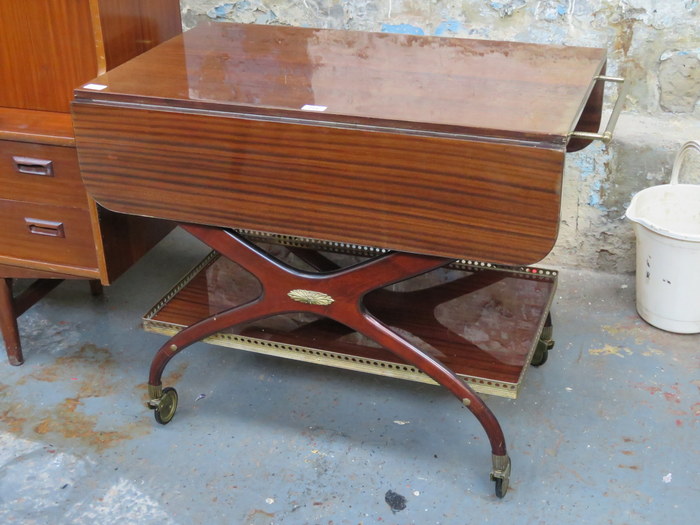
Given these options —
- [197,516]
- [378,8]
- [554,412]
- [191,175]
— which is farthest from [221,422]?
[378,8]

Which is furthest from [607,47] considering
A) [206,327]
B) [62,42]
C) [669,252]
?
[62,42]

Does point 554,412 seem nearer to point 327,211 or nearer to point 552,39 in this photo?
point 327,211

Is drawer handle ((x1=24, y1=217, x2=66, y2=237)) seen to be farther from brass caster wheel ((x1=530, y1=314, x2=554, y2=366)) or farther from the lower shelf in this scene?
brass caster wheel ((x1=530, y1=314, x2=554, y2=366))

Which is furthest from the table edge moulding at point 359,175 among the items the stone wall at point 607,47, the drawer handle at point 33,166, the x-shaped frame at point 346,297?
the stone wall at point 607,47

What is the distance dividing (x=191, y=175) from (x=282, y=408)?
75 centimetres

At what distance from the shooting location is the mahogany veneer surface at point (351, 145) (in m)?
1.80

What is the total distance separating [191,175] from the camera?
6.56ft

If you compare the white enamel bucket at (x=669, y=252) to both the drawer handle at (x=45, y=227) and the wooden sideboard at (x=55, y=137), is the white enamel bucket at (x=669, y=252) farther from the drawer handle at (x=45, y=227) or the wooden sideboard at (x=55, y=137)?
the drawer handle at (x=45, y=227)

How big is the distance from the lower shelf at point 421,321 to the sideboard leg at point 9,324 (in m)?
0.45

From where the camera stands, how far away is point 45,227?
2.33 metres

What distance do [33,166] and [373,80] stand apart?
90cm

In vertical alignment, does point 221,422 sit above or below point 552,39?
below

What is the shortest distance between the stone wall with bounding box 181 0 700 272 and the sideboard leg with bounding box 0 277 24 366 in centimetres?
121

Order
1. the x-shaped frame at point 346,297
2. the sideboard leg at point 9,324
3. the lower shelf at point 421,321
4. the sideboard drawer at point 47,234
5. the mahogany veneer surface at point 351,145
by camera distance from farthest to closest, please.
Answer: the sideboard leg at point 9,324 < the sideboard drawer at point 47,234 < the lower shelf at point 421,321 < the x-shaped frame at point 346,297 < the mahogany veneer surface at point 351,145
